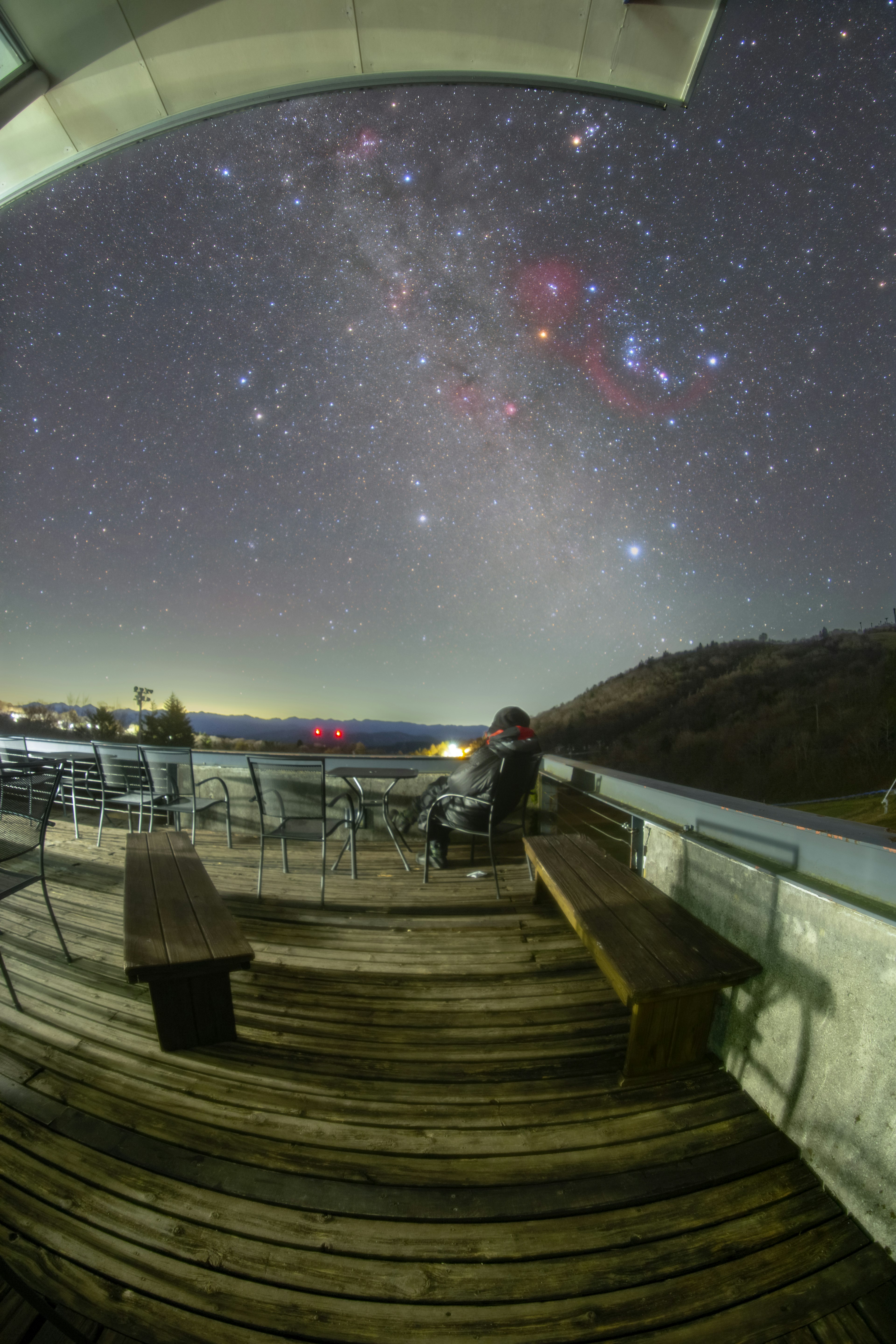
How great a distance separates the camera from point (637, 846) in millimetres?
2441

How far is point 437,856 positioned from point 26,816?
91.2 inches

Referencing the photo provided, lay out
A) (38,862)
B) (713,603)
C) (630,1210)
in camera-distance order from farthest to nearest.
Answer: (713,603), (38,862), (630,1210)

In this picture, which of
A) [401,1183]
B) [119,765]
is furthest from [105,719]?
[401,1183]

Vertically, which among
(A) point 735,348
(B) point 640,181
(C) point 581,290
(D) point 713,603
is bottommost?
(D) point 713,603

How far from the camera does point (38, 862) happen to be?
11.6 ft

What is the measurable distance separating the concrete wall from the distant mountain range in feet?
11.1

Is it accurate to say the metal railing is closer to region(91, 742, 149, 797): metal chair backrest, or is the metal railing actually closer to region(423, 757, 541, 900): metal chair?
region(423, 757, 541, 900): metal chair

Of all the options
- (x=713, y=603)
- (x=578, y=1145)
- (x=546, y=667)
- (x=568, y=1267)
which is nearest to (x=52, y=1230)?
(x=568, y=1267)

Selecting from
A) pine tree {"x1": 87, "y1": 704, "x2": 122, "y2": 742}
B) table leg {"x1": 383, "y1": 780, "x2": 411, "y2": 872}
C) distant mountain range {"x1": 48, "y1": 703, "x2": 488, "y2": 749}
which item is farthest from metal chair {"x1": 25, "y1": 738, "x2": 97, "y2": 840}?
pine tree {"x1": 87, "y1": 704, "x2": 122, "y2": 742}

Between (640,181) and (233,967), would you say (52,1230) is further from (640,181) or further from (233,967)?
(640,181)

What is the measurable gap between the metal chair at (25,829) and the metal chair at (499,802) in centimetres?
188

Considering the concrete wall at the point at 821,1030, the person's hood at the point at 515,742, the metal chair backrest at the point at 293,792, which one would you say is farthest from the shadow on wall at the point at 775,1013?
the metal chair backrest at the point at 293,792

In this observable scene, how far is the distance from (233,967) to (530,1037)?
3.46 feet

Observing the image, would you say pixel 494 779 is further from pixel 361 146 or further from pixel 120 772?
→ pixel 361 146
